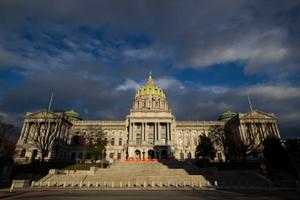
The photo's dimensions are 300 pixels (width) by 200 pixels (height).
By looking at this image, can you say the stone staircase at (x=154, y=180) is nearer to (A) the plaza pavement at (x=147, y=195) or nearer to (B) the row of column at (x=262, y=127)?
(A) the plaza pavement at (x=147, y=195)

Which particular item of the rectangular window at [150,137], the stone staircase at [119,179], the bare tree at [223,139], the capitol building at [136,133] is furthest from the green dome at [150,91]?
the stone staircase at [119,179]

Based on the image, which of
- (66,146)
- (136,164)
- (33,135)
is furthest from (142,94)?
(136,164)

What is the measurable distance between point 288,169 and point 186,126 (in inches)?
1820

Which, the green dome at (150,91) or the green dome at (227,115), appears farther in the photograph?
the green dome at (150,91)

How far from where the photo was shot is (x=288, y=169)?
103 feet

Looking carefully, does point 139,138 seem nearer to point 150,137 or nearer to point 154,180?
point 150,137

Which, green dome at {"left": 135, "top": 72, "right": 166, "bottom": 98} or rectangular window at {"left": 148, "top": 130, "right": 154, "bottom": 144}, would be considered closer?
rectangular window at {"left": 148, "top": 130, "right": 154, "bottom": 144}

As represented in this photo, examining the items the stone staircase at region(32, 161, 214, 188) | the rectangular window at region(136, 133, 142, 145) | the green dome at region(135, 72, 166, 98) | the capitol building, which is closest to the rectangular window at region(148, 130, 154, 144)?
the capitol building

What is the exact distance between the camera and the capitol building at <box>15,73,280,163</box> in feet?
204

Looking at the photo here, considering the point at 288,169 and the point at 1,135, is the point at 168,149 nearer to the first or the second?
the point at 288,169

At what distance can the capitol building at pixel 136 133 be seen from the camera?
62031 mm

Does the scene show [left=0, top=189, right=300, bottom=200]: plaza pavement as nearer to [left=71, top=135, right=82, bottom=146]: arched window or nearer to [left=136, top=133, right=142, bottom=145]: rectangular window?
[left=136, top=133, right=142, bottom=145]: rectangular window

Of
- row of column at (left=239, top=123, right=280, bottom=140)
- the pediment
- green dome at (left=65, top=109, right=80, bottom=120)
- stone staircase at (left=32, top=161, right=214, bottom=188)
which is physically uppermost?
green dome at (left=65, top=109, right=80, bottom=120)

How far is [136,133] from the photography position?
6931 cm
